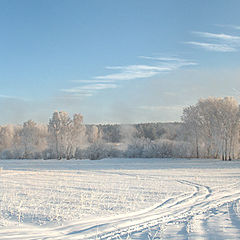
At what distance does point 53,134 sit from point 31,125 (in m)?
7.87

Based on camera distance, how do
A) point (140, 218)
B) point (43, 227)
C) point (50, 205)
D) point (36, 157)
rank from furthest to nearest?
1. point (36, 157)
2. point (50, 205)
3. point (140, 218)
4. point (43, 227)

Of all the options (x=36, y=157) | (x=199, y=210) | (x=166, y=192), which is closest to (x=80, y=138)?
(x=36, y=157)

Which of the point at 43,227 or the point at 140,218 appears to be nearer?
the point at 43,227

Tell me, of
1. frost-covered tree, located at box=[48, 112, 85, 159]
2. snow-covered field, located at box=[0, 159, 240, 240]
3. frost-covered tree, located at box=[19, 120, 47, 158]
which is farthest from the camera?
frost-covered tree, located at box=[19, 120, 47, 158]

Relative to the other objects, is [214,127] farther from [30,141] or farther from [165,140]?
[30,141]

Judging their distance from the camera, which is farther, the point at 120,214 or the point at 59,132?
the point at 59,132

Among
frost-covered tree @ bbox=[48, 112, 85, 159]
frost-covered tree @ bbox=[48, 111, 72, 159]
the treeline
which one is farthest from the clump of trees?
frost-covered tree @ bbox=[48, 111, 72, 159]

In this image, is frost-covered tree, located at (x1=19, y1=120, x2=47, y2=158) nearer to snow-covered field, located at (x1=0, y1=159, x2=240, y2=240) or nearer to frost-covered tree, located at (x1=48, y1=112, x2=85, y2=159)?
frost-covered tree, located at (x1=48, y1=112, x2=85, y2=159)

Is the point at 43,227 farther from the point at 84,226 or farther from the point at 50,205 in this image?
the point at 50,205

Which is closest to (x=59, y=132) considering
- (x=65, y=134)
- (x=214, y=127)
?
(x=65, y=134)

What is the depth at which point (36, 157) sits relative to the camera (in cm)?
5409

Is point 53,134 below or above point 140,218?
above

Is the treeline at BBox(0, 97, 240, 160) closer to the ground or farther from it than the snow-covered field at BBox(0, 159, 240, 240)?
farther from it

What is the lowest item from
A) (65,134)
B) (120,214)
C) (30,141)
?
(120,214)
